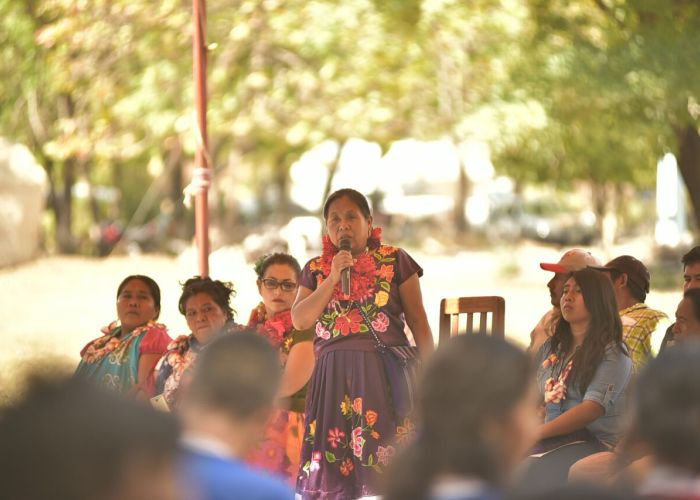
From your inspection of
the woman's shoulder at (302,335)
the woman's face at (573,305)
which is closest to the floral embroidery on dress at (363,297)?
the woman's shoulder at (302,335)

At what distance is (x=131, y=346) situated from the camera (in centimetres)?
564

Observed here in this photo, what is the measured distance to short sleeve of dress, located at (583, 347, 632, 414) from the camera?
4684 mm

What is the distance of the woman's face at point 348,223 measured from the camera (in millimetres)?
5191

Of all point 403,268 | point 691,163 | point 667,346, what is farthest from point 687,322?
point 691,163

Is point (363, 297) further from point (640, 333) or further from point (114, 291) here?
point (114, 291)

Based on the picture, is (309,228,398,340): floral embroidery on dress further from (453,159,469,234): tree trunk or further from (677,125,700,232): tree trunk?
(453,159,469,234): tree trunk

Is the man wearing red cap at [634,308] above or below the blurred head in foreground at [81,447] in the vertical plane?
above

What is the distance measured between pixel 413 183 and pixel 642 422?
55168 mm

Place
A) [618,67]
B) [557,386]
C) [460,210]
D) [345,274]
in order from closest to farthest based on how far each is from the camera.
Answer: [557,386] → [345,274] → [618,67] → [460,210]

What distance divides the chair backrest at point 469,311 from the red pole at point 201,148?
1432mm

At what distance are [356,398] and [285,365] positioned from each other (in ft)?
1.46

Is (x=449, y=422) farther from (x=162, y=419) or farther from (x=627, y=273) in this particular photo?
(x=627, y=273)

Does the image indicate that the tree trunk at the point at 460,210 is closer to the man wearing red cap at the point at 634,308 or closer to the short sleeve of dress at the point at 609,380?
the man wearing red cap at the point at 634,308

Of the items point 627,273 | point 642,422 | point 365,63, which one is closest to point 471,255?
point 365,63
